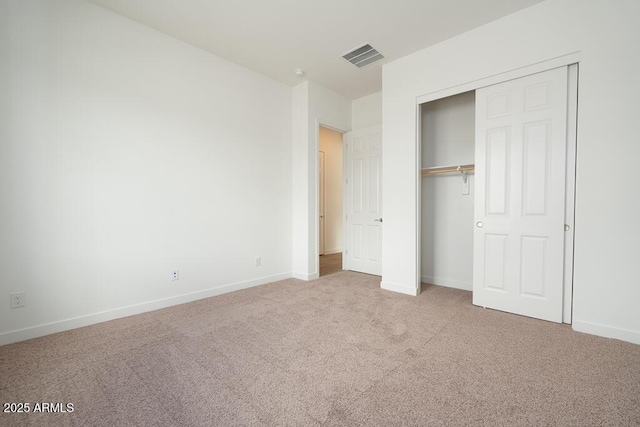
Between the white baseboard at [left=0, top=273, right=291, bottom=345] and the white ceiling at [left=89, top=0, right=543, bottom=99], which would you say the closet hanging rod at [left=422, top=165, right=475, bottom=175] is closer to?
the white ceiling at [left=89, top=0, right=543, bottom=99]

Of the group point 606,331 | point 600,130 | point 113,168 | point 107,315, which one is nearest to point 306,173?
point 113,168

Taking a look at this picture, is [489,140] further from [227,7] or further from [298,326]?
[227,7]

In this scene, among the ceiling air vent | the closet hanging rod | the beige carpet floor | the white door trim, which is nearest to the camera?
the beige carpet floor

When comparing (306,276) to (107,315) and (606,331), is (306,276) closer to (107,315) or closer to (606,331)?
(107,315)

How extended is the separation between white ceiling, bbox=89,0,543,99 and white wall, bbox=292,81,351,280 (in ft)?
2.27

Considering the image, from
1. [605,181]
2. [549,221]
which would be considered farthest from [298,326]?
[605,181]

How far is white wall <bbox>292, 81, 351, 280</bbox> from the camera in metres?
4.23

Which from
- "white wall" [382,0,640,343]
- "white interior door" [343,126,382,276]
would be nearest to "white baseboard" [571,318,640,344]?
"white wall" [382,0,640,343]

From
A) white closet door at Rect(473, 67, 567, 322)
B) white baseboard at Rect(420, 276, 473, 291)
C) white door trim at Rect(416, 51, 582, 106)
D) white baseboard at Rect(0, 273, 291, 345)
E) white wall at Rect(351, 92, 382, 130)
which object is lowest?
white baseboard at Rect(420, 276, 473, 291)

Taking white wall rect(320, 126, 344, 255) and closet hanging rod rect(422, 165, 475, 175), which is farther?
white wall rect(320, 126, 344, 255)

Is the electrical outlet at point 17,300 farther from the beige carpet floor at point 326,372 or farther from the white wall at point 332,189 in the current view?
the white wall at point 332,189

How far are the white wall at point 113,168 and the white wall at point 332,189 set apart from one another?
2.87m

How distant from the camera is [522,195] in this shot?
9.07ft

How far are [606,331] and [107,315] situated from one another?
179 inches
